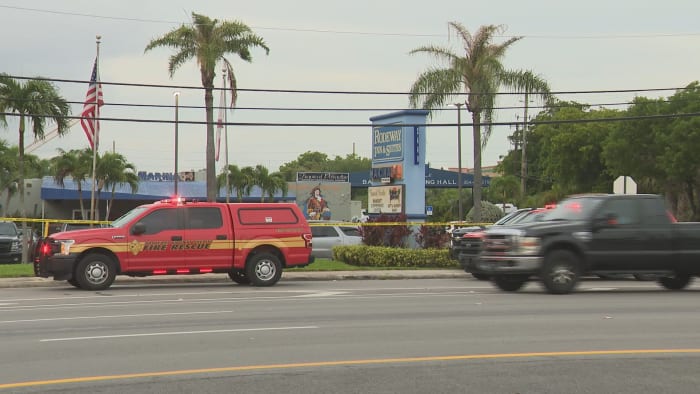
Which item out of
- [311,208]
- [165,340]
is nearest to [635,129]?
[311,208]

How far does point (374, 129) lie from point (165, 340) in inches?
1061

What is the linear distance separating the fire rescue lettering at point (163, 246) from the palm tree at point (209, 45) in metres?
14.6

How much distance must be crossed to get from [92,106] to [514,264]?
77.0 feet

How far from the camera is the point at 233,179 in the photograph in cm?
7219

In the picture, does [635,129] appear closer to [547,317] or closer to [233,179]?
[233,179]

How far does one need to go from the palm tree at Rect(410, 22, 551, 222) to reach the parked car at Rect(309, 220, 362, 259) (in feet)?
17.1

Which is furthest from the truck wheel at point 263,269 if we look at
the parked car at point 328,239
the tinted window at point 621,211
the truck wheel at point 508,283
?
the parked car at point 328,239

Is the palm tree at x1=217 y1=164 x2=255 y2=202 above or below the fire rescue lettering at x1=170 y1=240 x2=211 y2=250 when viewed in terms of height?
above

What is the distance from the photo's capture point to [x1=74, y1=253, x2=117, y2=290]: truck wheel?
1995 cm

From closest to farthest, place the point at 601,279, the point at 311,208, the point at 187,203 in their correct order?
the point at 187,203, the point at 601,279, the point at 311,208

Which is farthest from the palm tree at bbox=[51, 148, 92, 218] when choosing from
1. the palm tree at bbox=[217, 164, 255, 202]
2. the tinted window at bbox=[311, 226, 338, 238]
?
the tinted window at bbox=[311, 226, 338, 238]

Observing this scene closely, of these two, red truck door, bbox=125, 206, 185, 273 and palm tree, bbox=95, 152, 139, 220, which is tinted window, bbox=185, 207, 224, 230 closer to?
red truck door, bbox=125, 206, 185, 273

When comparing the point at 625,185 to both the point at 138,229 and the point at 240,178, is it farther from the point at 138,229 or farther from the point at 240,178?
the point at 240,178

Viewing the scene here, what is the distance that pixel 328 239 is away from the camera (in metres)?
33.0
